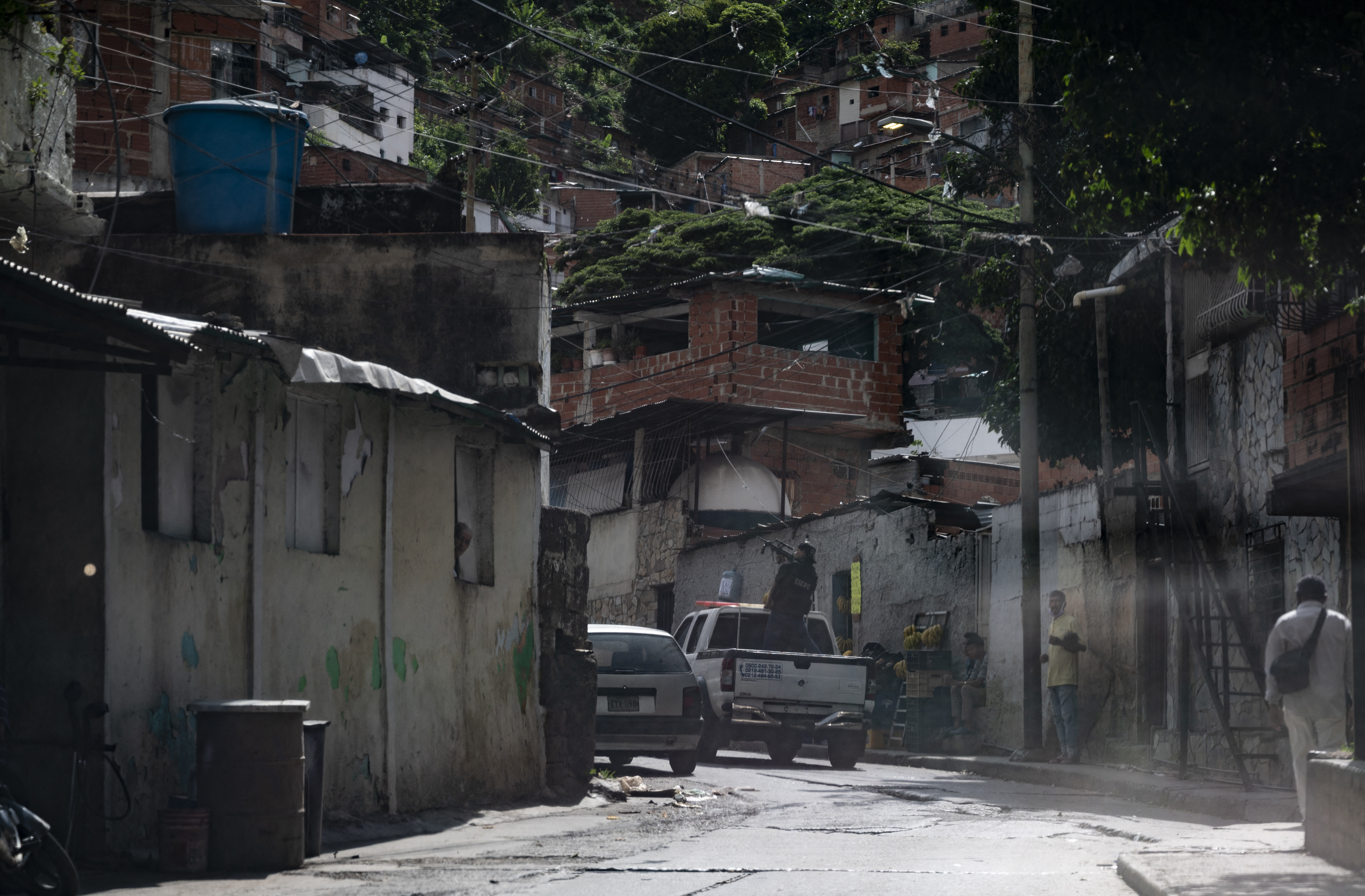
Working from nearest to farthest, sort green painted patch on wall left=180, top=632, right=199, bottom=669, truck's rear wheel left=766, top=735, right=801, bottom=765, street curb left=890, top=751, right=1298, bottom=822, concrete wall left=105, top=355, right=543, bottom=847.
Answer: concrete wall left=105, top=355, right=543, bottom=847 < green painted patch on wall left=180, top=632, right=199, bottom=669 < street curb left=890, top=751, right=1298, bottom=822 < truck's rear wheel left=766, top=735, right=801, bottom=765

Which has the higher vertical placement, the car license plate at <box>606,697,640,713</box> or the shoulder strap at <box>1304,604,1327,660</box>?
the shoulder strap at <box>1304,604,1327,660</box>

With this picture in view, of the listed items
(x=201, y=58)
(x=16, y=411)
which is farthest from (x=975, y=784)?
(x=201, y=58)

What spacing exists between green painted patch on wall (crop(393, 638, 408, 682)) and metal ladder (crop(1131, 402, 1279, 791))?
288 inches

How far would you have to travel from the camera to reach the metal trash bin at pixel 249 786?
855 cm

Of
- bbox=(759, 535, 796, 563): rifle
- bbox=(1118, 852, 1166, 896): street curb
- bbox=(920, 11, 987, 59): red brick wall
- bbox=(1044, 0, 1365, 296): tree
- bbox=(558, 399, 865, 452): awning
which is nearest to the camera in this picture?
bbox=(1118, 852, 1166, 896): street curb

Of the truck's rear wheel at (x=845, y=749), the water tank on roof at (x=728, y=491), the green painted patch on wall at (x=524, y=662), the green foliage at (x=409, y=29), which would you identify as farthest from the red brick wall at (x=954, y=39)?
the green painted patch on wall at (x=524, y=662)

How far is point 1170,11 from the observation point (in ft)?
27.8

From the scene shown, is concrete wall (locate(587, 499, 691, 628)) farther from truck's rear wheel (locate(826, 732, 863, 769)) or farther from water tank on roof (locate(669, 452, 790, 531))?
truck's rear wheel (locate(826, 732, 863, 769))

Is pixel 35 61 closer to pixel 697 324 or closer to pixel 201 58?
pixel 201 58

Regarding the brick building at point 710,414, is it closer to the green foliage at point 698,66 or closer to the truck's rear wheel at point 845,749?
the truck's rear wheel at point 845,749

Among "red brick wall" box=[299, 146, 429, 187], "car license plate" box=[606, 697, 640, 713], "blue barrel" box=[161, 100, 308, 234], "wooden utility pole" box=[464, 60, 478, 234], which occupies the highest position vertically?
"red brick wall" box=[299, 146, 429, 187]

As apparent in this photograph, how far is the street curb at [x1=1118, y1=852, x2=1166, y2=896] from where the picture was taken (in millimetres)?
7383

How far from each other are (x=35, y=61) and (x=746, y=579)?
22657 mm

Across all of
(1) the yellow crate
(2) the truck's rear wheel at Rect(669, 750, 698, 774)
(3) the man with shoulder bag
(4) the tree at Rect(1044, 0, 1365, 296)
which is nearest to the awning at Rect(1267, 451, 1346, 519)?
(3) the man with shoulder bag
